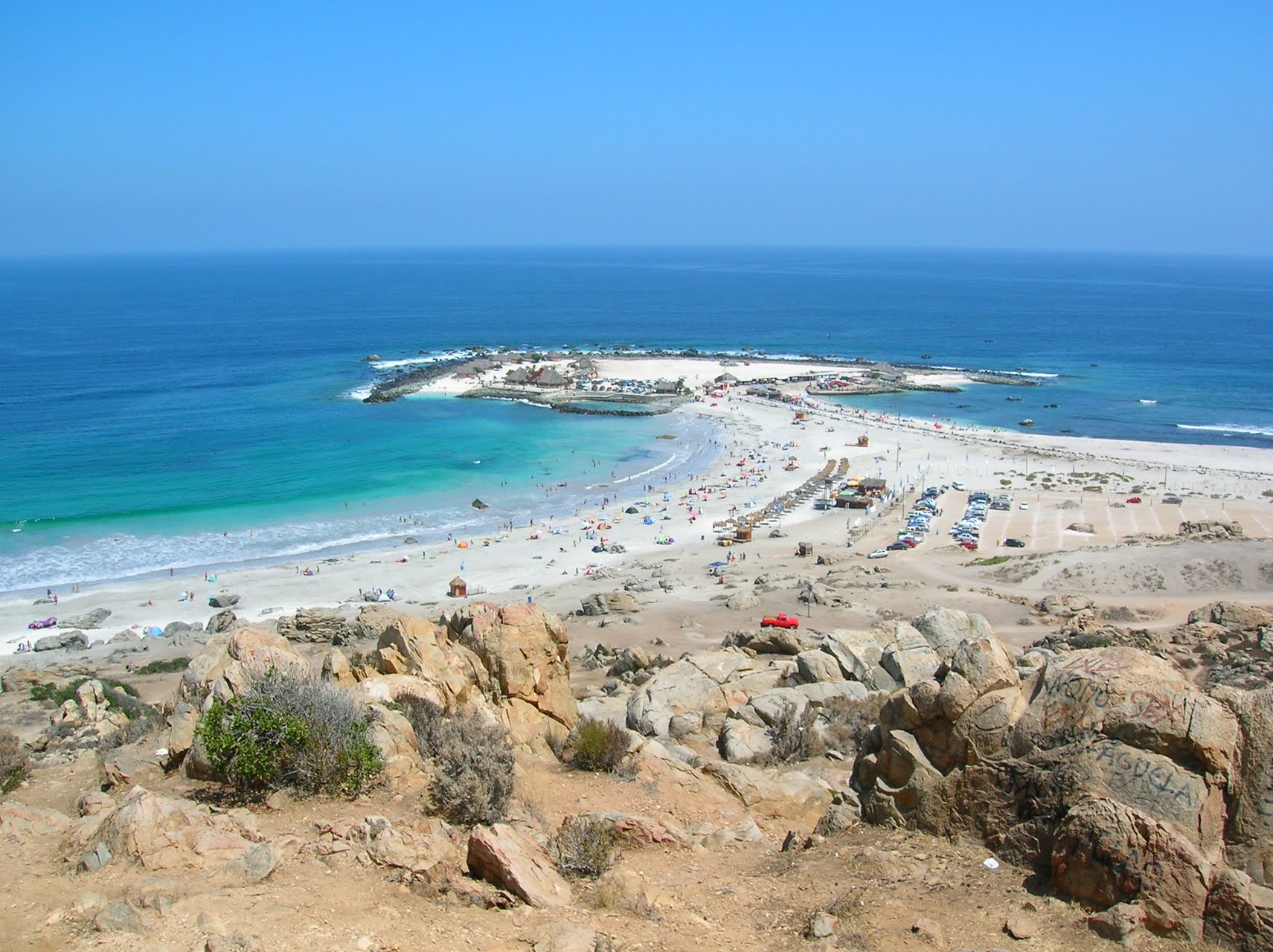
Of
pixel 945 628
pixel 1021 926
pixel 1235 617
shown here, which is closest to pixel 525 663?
A: pixel 1021 926

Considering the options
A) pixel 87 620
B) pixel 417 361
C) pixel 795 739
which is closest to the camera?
pixel 795 739

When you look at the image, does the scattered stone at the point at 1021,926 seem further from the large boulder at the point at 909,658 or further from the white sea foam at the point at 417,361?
the white sea foam at the point at 417,361

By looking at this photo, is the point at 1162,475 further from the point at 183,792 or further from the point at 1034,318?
the point at 1034,318

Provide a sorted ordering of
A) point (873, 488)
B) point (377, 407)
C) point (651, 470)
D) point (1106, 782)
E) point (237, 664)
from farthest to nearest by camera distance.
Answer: point (377, 407) → point (651, 470) → point (873, 488) → point (237, 664) → point (1106, 782)

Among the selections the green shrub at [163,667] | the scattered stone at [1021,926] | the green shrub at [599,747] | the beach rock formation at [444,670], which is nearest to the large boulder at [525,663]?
the beach rock formation at [444,670]

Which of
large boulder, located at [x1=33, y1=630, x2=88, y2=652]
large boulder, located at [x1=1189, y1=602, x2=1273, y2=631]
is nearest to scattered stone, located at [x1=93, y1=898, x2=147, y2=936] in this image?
large boulder, located at [x1=1189, y1=602, x2=1273, y2=631]

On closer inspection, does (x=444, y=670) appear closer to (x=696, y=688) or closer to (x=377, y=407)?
(x=696, y=688)

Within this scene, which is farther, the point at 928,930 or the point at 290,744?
the point at 290,744
